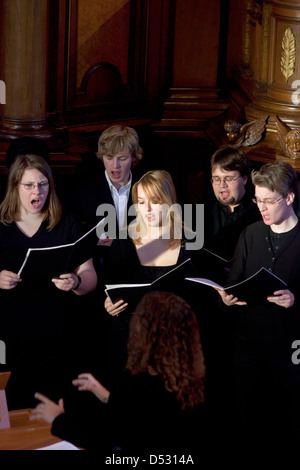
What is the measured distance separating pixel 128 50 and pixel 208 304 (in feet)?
8.64

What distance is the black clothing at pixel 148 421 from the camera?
3.22 m

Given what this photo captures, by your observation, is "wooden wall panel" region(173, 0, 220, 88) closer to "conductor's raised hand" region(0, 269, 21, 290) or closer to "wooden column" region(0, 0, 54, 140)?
"wooden column" region(0, 0, 54, 140)

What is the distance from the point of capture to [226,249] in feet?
16.9

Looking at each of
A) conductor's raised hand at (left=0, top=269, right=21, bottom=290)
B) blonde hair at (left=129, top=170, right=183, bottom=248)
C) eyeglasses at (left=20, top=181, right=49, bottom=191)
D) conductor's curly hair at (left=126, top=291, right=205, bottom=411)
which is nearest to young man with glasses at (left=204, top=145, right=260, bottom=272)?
blonde hair at (left=129, top=170, right=183, bottom=248)

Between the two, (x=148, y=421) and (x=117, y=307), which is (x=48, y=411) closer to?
(x=148, y=421)

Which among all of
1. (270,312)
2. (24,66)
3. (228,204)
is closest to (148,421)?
(270,312)

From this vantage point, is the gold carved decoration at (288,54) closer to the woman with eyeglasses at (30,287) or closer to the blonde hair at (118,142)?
the blonde hair at (118,142)

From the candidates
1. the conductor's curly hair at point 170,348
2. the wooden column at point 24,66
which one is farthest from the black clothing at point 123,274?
the wooden column at point 24,66

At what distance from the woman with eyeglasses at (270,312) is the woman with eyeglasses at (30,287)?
0.82m

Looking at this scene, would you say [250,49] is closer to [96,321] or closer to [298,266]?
[96,321]

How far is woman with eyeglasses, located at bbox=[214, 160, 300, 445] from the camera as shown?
437 centimetres

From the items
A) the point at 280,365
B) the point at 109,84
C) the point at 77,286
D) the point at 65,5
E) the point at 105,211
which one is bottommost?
the point at 280,365

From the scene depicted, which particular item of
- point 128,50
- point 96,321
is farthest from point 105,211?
point 128,50

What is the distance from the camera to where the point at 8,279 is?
4.34 m
